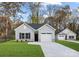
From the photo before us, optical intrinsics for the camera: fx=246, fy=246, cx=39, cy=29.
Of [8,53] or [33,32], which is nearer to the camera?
[8,53]

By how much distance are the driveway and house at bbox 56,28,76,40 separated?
282mm

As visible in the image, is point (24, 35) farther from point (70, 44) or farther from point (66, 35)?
point (70, 44)

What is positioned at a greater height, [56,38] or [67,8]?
[67,8]

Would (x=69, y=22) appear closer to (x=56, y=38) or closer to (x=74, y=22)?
(x=74, y=22)

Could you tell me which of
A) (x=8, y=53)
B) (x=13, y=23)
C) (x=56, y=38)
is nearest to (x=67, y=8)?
(x=56, y=38)

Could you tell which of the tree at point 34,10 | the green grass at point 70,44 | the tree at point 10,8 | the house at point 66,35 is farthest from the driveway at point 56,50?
the tree at point 10,8

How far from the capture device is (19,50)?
8039mm

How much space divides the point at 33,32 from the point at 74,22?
1432 mm

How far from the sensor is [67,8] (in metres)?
8.12

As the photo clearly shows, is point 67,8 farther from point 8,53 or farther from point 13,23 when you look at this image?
point 8,53

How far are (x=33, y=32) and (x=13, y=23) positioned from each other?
2.46ft

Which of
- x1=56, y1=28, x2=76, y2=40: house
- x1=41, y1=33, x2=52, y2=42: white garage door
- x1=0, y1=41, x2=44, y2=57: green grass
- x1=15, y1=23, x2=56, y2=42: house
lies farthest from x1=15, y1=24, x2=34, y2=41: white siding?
x1=56, y1=28, x2=76, y2=40: house

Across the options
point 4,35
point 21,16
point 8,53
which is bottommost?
point 8,53

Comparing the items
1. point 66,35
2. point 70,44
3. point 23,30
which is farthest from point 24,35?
point 70,44
